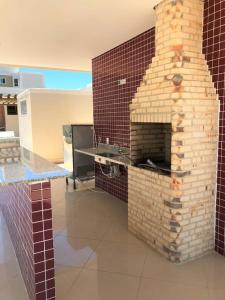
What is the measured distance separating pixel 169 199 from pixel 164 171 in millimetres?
340

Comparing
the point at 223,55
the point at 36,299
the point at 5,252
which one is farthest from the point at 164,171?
the point at 5,252

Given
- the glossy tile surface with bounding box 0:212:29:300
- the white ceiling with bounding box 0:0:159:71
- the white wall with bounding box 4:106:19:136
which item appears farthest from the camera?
the white wall with bounding box 4:106:19:136

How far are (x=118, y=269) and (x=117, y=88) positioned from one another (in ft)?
8.96

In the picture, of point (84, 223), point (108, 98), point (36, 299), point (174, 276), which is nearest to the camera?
point (36, 299)

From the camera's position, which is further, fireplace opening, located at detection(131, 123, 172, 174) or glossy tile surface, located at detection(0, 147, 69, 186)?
fireplace opening, located at detection(131, 123, 172, 174)

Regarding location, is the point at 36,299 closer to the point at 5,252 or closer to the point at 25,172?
the point at 25,172

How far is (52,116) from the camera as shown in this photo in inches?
321

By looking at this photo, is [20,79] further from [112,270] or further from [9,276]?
[112,270]

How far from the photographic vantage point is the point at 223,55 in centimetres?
225

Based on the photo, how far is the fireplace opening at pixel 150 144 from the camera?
9.81ft

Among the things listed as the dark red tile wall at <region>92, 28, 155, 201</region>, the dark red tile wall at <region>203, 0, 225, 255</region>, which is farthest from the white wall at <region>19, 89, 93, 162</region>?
the dark red tile wall at <region>203, 0, 225, 255</region>

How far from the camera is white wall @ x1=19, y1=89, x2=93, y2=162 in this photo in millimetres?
7930

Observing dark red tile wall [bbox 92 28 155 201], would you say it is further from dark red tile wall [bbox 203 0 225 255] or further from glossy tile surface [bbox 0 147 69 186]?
glossy tile surface [bbox 0 147 69 186]

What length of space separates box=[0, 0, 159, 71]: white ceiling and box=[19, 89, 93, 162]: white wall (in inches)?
133
